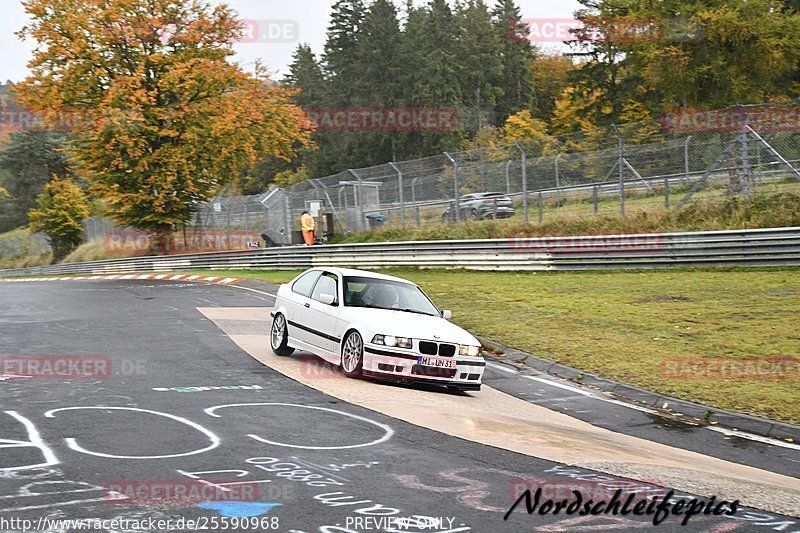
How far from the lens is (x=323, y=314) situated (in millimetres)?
12352

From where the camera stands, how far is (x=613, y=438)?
30.1ft

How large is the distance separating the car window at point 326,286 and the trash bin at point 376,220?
67.3 feet

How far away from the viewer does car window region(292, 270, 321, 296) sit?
527 inches

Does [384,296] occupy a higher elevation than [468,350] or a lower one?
higher

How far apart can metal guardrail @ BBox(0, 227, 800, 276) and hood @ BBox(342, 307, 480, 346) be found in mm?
12066

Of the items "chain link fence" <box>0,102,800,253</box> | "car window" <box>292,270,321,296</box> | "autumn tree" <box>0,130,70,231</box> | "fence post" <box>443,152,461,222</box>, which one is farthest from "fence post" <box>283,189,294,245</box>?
"autumn tree" <box>0,130,70,231</box>

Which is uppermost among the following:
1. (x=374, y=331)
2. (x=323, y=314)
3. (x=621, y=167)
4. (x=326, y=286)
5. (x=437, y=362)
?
(x=621, y=167)

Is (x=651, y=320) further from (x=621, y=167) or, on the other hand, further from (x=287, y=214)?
(x=287, y=214)

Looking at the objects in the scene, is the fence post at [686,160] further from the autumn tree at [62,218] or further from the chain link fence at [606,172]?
the autumn tree at [62,218]

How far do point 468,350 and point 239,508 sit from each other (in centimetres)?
606

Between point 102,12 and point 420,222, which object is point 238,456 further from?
point 102,12

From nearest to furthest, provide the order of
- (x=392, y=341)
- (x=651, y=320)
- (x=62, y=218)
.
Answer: (x=392, y=341), (x=651, y=320), (x=62, y=218)

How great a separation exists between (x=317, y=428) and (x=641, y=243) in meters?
16.6

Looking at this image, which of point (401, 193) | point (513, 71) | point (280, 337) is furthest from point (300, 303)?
point (513, 71)
